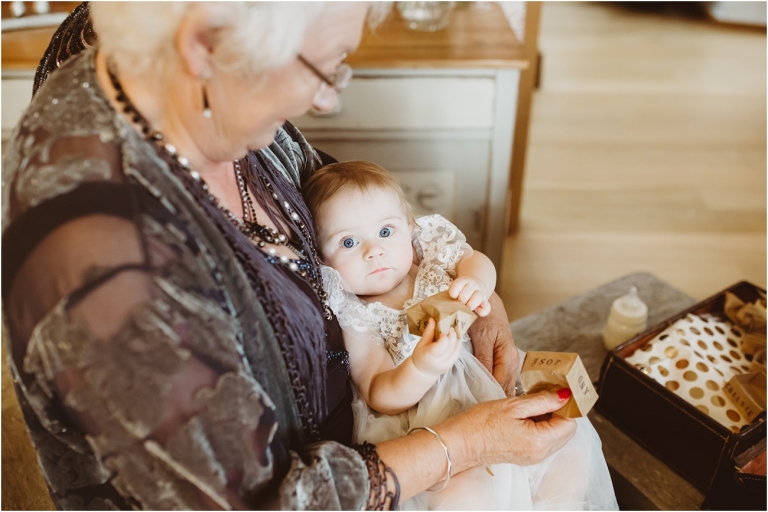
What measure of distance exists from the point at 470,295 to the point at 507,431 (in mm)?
241

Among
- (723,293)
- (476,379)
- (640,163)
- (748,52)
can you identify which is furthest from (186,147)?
(748,52)

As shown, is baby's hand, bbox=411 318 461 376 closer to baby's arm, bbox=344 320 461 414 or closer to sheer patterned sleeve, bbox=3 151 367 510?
baby's arm, bbox=344 320 461 414

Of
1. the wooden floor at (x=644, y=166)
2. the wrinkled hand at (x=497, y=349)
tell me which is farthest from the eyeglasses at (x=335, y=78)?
the wooden floor at (x=644, y=166)

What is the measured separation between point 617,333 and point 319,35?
3.70 ft

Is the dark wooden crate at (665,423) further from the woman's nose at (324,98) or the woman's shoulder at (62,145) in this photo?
the woman's shoulder at (62,145)

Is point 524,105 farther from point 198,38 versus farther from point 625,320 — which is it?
point 198,38

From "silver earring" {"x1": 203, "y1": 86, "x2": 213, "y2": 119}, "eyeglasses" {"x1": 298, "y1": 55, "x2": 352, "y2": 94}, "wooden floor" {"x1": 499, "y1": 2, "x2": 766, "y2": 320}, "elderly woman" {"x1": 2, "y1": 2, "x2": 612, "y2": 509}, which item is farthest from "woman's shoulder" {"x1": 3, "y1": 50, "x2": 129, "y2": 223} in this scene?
"wooden floor" {"x1": 499, "y1": 2, "x2": 766, "y2": 320}

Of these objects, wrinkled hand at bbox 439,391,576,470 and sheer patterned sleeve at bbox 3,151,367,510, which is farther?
wrinkled hand at bbox 439,391,576,470

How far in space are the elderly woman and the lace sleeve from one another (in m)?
0.44

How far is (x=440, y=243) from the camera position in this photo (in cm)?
134

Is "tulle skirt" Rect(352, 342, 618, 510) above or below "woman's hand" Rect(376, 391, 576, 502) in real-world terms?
below

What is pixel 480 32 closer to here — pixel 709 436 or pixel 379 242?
pixel 379 242

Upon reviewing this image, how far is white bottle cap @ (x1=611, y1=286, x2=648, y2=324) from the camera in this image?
159 cm

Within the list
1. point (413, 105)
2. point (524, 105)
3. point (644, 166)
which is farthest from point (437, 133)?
point (644, 166)
